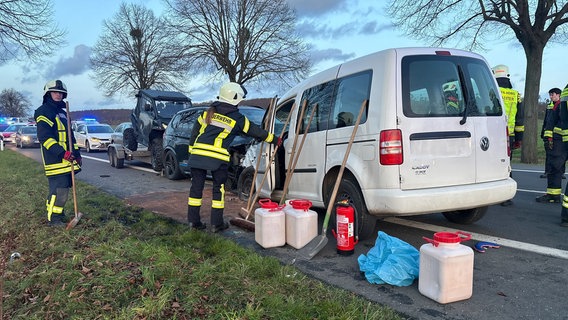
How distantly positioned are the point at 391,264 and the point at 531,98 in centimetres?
1307

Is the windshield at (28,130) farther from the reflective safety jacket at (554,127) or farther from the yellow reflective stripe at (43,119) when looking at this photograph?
the reflective safety jacket at (554,127)

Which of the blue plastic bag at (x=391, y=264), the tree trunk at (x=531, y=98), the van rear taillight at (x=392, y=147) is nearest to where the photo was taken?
the blue plastic bag at (x=391, y=264)

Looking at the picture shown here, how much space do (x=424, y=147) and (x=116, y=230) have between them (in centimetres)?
376

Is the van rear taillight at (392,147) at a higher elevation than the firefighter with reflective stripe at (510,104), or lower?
lower

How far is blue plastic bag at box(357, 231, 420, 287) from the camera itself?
345cm

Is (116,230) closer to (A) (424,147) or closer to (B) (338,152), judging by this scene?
(B) (338,152)

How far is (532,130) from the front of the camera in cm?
1397

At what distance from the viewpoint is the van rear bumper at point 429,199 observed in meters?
3.91

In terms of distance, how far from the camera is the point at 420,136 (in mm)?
3965

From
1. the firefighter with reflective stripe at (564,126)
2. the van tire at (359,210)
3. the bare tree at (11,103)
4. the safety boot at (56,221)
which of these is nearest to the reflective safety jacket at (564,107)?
the firefighter with reflective stripe at (564,126)

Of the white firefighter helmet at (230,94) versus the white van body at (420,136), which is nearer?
the white van body at (420,136)

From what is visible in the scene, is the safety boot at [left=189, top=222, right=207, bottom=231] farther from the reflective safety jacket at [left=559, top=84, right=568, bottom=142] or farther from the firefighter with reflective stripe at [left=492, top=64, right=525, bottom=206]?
the reflective safety jacket at [left=559, top=84, right=568, bottom=142]

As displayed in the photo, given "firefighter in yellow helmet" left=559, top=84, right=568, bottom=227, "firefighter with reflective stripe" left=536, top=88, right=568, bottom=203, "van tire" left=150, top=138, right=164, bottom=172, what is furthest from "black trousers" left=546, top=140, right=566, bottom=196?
"van tire" left=150, top=138, right=164, bottom=172

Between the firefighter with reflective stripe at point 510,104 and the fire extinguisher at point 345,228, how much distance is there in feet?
11.4
